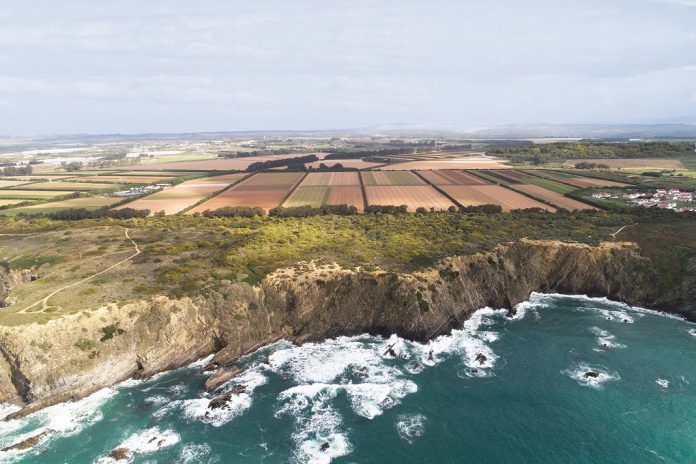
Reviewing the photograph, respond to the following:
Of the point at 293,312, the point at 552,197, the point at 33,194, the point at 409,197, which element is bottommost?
the point at 293,312

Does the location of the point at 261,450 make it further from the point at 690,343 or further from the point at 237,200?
the point at 237,200

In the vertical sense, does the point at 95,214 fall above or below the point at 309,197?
below

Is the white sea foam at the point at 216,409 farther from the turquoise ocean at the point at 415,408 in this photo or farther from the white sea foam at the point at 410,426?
the white sea foam at the point at 410,426

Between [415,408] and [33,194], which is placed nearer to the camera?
[415,408]

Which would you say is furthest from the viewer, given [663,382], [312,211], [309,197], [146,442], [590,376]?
[309,197]

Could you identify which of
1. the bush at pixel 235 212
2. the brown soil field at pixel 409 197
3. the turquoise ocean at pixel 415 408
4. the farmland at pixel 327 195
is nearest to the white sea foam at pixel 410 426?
the turquoise ocean at pixel 415 408

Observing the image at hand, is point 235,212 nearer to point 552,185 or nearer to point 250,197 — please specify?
point 250,197

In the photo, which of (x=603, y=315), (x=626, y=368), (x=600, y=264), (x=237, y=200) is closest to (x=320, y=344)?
(x=626, y=368)

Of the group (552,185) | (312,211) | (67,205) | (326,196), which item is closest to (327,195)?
(326,196)
